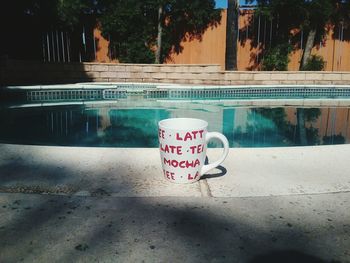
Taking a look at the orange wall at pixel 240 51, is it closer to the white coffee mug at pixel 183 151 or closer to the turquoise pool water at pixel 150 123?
the turquoise pool water at pixel 150 123

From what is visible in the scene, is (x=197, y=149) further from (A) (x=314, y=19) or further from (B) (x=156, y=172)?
(A) (x=314, y=19)

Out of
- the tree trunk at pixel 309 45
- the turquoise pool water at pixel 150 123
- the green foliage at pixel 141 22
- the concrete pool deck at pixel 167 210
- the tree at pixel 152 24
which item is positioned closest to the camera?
the concrete pool deck at pixel 167 210

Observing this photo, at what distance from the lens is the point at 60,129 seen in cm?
529

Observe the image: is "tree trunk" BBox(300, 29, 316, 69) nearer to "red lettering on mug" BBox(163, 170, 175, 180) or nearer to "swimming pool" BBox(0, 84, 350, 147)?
"swimming pool" BBox(0, 84, 350, 147)

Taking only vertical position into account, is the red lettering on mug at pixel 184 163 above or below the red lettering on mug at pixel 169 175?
above

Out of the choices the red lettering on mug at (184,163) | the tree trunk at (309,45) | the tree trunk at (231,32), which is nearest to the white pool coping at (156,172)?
the red lettering on mug at (184,163)

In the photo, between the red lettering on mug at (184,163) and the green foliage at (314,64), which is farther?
the green foliage at (314,64)

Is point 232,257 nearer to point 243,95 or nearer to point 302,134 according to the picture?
point 302,134

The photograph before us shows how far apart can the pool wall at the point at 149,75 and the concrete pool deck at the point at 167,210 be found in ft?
24.7

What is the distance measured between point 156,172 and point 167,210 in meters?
0.62

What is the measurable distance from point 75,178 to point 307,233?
4.86 ft

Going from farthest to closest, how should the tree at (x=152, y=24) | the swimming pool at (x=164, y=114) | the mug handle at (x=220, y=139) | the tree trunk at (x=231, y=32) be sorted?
1. the tree at (x=152, y=24)
2. the tree trunk at (x=231, y=32)
3. the swimming pool at (x=164, y=114)
4. the mug handle at (x=220, y=139)

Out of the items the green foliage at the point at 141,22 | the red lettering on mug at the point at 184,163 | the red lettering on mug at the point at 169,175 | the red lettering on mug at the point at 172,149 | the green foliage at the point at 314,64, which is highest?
the green foliage at the point at 141,22

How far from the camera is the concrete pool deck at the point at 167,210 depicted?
4.25 ft
